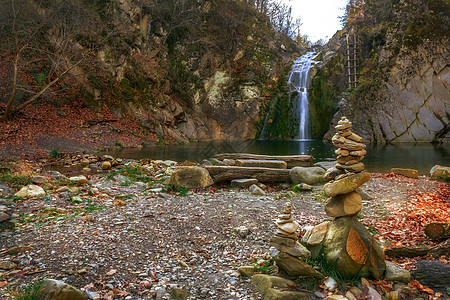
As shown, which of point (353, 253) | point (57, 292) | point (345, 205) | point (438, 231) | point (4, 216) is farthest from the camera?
point (4, 216)

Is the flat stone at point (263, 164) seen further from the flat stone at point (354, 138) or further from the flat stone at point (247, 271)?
the flat stone at point (247, 271)

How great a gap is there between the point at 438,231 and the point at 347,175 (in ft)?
6.05

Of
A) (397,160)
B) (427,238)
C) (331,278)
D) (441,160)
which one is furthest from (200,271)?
(441,160)

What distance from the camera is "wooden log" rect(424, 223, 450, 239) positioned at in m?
4.11

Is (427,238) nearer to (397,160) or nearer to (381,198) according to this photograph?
(381,198)

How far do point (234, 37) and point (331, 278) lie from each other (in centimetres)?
3526

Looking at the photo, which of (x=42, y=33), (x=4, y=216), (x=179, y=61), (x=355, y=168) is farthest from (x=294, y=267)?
(x=179, y=61)

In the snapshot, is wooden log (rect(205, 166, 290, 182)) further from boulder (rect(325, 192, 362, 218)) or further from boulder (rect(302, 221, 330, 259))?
boulder (rect(325, 192, 362, 218))

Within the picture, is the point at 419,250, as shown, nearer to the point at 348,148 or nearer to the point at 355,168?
the point at 355,168

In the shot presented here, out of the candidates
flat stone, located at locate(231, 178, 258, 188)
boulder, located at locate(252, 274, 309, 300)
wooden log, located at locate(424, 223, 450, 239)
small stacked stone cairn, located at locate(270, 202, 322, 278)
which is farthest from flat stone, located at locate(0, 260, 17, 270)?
flat stone, located at locate(231, 178, 258, 188)

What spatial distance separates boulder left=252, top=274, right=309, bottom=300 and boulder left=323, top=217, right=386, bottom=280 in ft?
1.98

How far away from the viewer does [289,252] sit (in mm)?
3334

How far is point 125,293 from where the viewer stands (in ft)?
10.0

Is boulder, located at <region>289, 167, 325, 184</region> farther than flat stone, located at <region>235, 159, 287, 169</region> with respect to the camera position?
No
